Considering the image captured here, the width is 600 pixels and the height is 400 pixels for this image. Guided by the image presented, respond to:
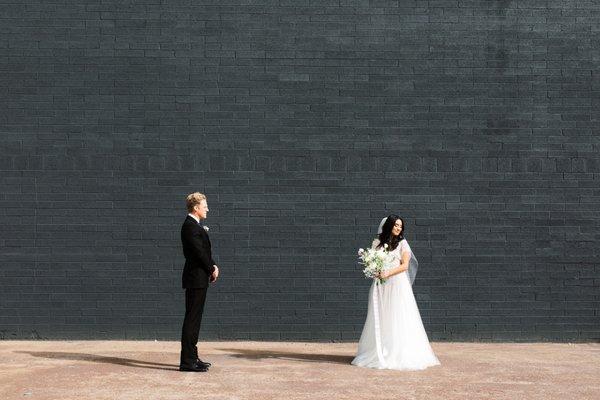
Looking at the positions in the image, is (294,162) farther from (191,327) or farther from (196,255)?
(191,327)

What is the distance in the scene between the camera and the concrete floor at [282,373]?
8.61m

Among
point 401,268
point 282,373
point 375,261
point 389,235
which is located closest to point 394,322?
point 401,268

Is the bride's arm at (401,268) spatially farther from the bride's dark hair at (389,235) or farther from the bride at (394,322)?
the bride's dark hair at (389,235)

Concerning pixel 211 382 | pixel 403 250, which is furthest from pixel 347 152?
pixel 211 382

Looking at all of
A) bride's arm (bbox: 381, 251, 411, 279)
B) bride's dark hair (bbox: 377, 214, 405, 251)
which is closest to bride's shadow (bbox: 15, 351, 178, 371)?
bride's arm (bbox: 381, 251, 411, 279)

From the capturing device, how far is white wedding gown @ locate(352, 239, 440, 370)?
1008 centimetres

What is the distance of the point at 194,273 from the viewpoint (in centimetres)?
976

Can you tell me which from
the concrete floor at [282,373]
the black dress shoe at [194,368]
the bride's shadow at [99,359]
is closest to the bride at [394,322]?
the concrete floor at [282,373]

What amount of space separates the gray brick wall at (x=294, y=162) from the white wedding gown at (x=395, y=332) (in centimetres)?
177

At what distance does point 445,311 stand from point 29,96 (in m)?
6.17

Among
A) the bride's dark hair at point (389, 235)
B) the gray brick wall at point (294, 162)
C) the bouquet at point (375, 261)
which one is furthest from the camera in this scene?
the gray brick wall at point (294, 162)

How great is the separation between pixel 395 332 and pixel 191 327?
7.39 ft

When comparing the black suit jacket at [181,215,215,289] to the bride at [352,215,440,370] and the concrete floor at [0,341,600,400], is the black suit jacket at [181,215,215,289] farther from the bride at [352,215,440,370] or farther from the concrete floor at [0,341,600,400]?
the bride at [352,215,440,370]

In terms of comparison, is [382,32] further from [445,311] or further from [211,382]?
[211,382]
